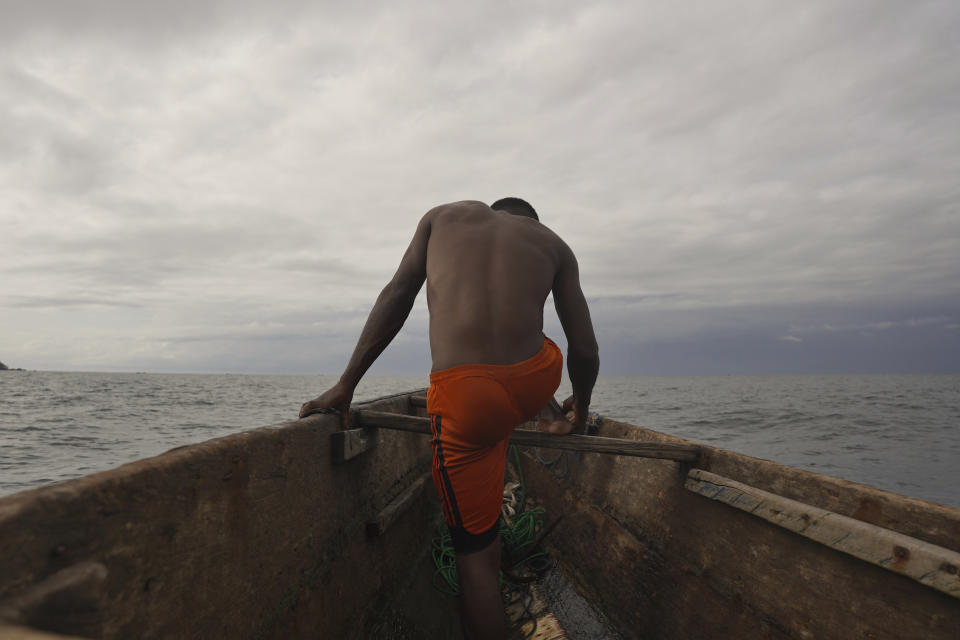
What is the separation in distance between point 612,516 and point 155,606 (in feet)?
8.76

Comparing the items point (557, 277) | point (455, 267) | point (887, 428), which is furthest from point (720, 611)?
point (887, 428)

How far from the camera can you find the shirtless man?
196 cm

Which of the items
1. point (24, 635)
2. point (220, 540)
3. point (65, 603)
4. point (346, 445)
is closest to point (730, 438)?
point (346, 445)

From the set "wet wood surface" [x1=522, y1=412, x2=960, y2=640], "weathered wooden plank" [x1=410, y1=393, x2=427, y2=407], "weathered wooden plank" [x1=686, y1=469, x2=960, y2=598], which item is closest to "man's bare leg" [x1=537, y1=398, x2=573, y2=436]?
"wet wood surface" [x1=522, y1=412, x2=960, y2=640]

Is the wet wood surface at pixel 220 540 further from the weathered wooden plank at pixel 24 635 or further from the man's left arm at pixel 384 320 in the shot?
the man's left arm at pixel 384 320

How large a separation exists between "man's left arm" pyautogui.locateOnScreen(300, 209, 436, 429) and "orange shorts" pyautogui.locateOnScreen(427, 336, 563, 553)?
513mm

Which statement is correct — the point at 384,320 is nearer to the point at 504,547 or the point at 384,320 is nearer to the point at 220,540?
the point at 220,540

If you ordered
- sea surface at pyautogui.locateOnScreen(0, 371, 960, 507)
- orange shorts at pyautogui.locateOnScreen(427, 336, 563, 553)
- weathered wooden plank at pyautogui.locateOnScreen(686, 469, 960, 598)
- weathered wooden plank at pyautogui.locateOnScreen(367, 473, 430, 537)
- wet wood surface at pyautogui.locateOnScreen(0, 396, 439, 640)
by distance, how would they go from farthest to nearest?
sea surface at pyautogui.locateOnScreen(0, 371, 960, 507) → weathered wooden plank at pyautogui.locateOnScreen(367, 473, 430, 537) → orange shorts at pyautogui.locateOnScreen(427, 336, 563, 553) → weathered wooden plank at pyautogui.locateOnScreen(686, 469, 960, 598) → wet wood surface at pyautogui.locateOnScreen(0, 396, 439, 640)

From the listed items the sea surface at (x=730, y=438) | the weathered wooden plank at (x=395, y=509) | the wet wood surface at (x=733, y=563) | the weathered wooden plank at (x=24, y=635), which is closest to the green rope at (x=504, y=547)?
the wet wood surface at (x=733, y=563)

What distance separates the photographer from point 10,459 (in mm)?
10453

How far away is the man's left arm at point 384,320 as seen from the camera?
240 cm

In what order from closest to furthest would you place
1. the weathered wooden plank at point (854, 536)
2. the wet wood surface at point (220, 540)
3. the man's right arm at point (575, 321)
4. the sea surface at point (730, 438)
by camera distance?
the wet wood surface at point (220, 540)
the weathered wooden plank at point (854, 536)
the man's right arm at point (575, 321)
the sea surface at point (730, 438)

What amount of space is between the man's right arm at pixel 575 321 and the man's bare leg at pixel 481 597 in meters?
1.02

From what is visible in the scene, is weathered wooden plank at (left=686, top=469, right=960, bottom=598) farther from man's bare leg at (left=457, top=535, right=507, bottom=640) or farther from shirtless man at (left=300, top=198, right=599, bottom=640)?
man's bare leg at (left=457, top=535, right=507, bottom=640)
